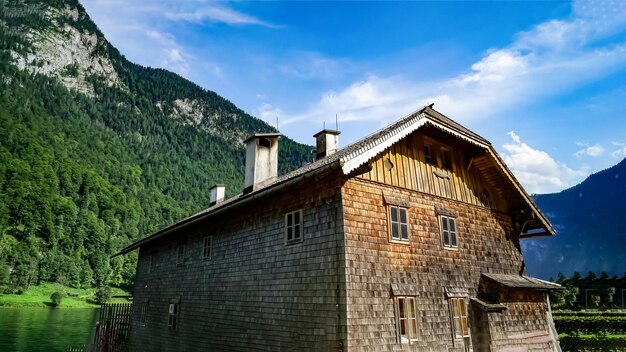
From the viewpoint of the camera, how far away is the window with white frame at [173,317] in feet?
58.4

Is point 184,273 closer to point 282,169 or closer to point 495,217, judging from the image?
point 495,217

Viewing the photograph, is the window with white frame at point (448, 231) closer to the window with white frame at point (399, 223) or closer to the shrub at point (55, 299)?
the window with white frame at point (399, 223)

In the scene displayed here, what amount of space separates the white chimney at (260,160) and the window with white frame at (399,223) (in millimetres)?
6519

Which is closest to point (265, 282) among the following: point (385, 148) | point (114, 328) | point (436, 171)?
point (385, 148)

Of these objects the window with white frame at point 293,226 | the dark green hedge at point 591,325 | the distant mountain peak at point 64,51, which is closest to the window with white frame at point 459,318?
the window with white frame at point 293,226

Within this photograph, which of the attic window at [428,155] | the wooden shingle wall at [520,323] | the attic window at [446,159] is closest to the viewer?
the wooden shingle wall at [520,323]

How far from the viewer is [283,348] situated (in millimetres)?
11391

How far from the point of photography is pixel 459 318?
12.9 metres

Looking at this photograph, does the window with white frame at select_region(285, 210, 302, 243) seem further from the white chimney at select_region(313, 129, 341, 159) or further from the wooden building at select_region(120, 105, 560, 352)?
the white chimney at select_region(313, 129, 341, 159)

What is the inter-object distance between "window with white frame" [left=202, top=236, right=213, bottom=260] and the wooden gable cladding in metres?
7.65

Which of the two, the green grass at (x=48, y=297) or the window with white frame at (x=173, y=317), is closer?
the window with white frame at (x=173, y=317)

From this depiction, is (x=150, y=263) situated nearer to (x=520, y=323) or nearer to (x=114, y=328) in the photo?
(x=114, y=328)

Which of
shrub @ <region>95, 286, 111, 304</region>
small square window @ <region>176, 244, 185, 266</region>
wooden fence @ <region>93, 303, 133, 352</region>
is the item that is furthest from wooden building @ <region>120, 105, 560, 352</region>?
shrub @ <region>95, 286, 111, 304</region>

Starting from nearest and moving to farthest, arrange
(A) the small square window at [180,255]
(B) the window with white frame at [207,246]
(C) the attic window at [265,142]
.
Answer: (B) the window with white frame at [207,246]
(C) the attic window at [265,142]
(A) the small square window at [180,255]
